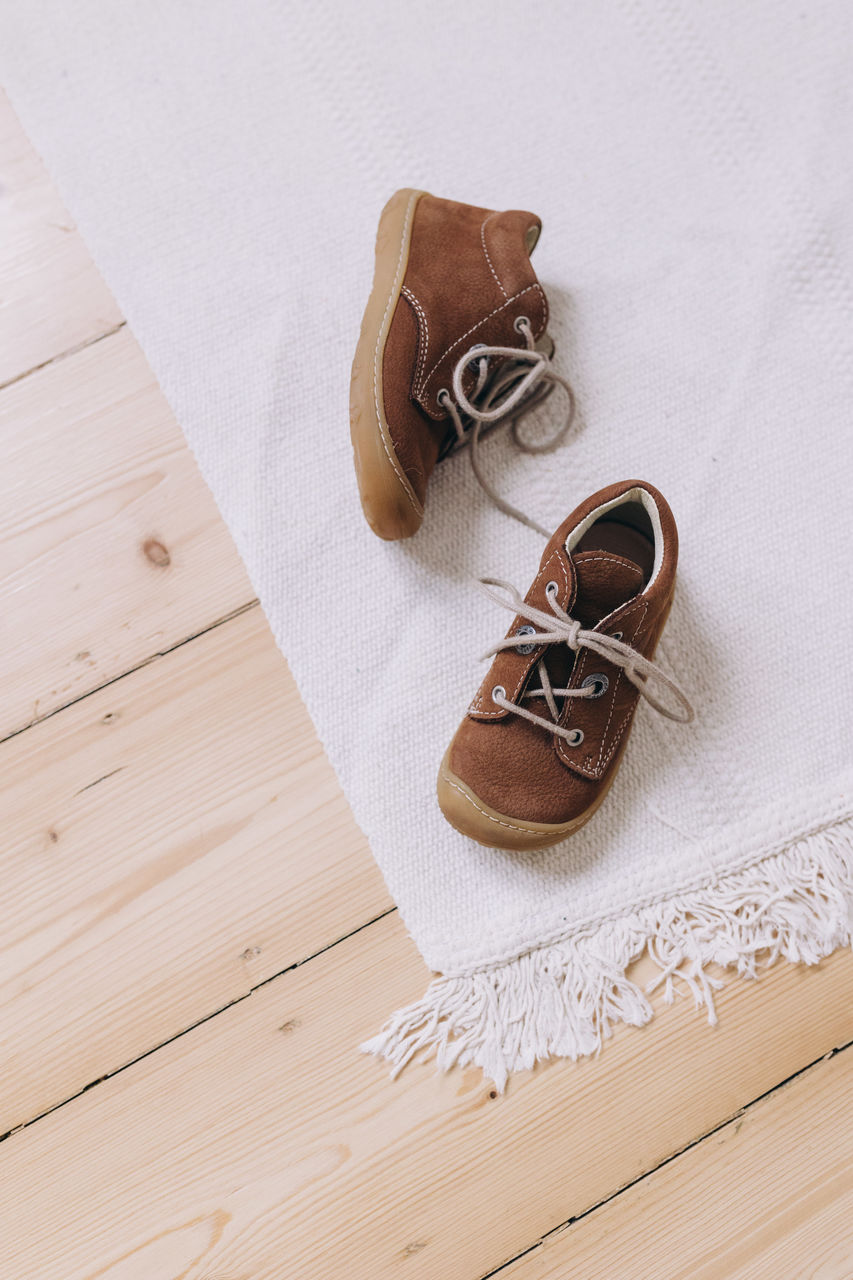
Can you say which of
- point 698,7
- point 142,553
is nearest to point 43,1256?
point 142,553

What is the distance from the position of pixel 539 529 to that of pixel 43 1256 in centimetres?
73

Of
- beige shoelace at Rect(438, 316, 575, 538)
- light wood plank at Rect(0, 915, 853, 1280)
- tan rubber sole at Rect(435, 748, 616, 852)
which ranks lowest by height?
light wood plank at Rect(0, 915, 853, 1280)

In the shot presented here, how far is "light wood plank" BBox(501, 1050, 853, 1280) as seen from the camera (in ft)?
2.25

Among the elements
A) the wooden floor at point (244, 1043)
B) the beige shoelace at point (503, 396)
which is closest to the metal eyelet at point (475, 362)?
the beige shoelace at point (503, 396)

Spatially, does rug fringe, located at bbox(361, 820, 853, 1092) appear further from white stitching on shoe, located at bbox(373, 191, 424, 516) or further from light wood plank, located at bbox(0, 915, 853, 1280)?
white stitching on shoe, located at bbox(373, 191, 424, 516)

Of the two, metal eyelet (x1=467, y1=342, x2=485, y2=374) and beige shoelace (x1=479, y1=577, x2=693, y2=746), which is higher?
metal eyelet (x1=467, y1=342, x2=485, y2=374)

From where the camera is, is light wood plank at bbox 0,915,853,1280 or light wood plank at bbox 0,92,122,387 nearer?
light wood plank at bbox 0,915,853,1280

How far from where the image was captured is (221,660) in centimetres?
77

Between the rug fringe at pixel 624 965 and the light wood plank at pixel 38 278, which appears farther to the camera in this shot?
the light wood plank at pixel 38 278

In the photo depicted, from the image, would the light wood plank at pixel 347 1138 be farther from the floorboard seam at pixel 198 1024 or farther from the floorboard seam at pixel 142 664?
the floorboard seam at pixel 142 664

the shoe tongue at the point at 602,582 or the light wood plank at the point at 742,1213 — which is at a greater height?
the shoe tongue at the point at 602,582

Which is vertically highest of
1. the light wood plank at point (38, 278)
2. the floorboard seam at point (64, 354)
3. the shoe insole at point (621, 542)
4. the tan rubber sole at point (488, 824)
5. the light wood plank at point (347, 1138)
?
the light wood plank at point (38, 278)

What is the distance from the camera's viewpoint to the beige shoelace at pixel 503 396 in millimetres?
753

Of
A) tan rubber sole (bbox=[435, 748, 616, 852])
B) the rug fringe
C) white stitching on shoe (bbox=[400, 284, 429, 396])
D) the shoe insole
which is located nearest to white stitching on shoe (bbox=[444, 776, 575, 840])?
tan rubber sole (bbox=[435, 748, 616, 852])
